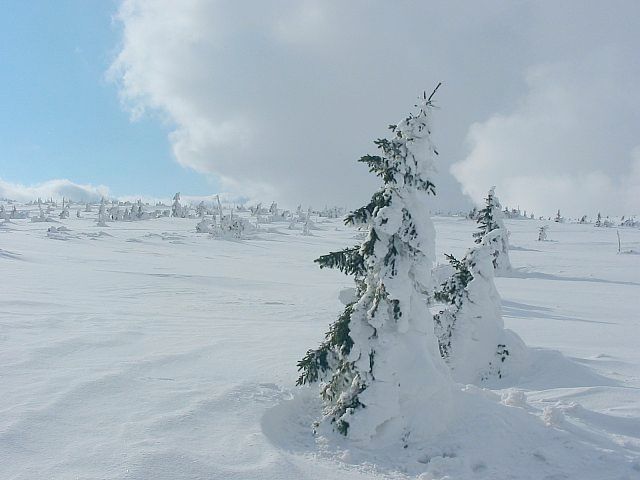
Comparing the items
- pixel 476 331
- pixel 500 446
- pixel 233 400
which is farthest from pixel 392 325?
pixel 476 331

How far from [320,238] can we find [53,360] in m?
62.2

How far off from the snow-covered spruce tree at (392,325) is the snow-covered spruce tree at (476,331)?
13.7ft

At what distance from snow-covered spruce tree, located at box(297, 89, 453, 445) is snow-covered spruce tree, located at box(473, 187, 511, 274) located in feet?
16.6

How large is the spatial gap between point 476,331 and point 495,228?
53.0 ft

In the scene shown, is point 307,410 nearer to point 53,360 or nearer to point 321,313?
point 53,360

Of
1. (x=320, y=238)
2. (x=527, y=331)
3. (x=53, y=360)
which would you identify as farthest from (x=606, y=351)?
(x=320, y=238)

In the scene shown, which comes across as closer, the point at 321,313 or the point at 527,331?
the point at 527,331

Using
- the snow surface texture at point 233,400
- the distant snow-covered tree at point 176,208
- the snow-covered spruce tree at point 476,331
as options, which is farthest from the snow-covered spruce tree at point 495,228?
the distant snow-covered tree at point 176,208

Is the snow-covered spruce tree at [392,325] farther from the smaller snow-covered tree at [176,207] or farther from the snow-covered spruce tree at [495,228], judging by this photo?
the smaller snow-covered tree at [176,207]

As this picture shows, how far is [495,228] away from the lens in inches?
1038

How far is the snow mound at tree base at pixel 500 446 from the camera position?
617 cm

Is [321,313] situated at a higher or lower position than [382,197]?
lower

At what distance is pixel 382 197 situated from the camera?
7598mm

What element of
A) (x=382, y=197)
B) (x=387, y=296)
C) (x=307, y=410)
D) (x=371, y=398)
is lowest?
(x=307, y=410)
